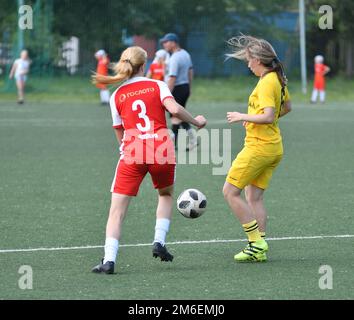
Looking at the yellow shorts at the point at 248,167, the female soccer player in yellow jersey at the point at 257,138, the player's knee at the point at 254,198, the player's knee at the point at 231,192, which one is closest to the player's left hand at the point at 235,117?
the female soccer player in yellow jersey at the point at 257,138

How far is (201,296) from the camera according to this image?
7926 millimetres

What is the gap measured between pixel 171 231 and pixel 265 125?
2.17 m

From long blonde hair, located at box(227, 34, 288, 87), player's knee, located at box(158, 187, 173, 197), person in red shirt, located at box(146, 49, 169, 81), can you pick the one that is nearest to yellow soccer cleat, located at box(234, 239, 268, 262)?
player's knee, located at box(158, 187, 173, 197)

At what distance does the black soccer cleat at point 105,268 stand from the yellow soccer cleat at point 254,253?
123 cm

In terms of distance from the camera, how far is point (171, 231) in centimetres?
1125

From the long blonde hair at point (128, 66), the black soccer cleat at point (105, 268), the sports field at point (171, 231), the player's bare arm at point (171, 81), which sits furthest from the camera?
the player's bare arm at point (171, 81)

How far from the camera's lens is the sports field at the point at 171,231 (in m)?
8.34

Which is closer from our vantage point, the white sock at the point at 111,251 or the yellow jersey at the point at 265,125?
the white sock at the point at 111,251

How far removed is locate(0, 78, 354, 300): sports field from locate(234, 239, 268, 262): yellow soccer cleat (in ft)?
0.31

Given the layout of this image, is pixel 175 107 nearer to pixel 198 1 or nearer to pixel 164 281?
pixel 164 281

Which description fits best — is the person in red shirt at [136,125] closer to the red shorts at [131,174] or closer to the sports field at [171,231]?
the red shorts at [131,174]

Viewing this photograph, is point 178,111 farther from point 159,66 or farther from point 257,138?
point 159,66

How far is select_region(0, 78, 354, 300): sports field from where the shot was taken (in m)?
8.34
